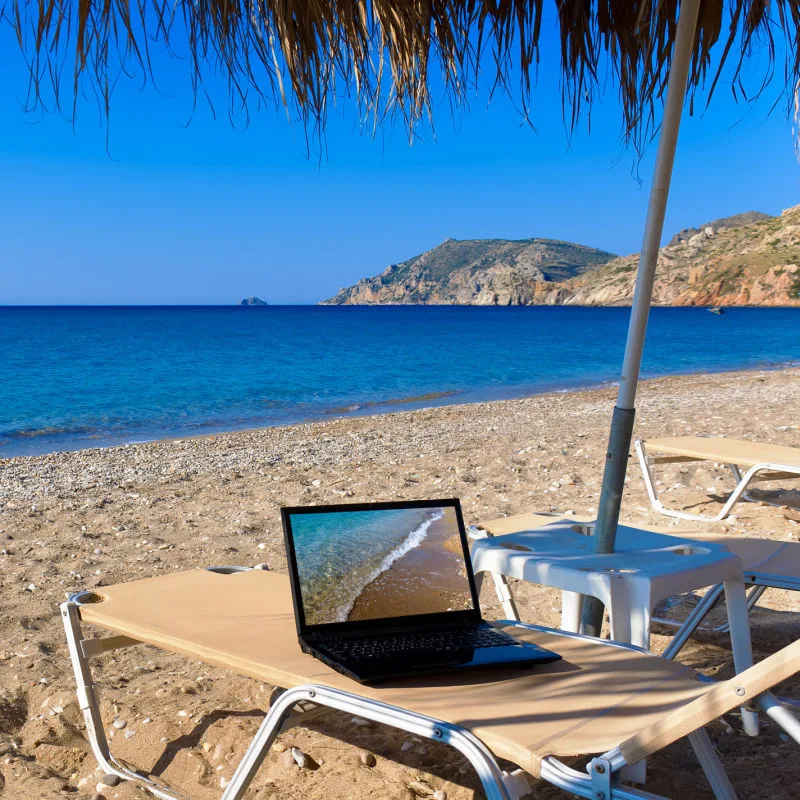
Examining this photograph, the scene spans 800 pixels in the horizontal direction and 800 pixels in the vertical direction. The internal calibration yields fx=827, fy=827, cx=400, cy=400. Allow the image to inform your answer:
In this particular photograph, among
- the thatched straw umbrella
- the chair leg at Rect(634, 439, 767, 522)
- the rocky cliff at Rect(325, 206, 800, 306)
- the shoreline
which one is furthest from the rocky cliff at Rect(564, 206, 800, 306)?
the thatched straw umbrella

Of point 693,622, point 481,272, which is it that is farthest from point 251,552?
point 481,272

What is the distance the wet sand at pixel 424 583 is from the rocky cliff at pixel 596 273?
94.7 m

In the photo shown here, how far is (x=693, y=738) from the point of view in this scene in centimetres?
181

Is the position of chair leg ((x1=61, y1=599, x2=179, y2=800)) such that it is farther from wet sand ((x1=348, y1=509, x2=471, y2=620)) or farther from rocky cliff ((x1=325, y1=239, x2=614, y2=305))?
rocky cliff ((x1=325, y1=239, x2=614, y2=305))

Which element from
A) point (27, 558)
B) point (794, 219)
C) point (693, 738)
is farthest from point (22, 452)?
point (794, 219)

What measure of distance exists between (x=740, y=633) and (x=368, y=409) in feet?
54.0

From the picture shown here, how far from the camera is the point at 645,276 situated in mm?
2502

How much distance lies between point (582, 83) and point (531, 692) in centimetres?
271

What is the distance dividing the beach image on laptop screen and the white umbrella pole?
550 millimetres

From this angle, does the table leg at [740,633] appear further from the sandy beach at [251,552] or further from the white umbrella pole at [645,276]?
the white umbrella pole at [645,276]

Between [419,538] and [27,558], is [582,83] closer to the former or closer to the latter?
[419,538]

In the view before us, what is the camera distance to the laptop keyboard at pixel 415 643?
6.85 feet

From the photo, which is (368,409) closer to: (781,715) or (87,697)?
(87,697)

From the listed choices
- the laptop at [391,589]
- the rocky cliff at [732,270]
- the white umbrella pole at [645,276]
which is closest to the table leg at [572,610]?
the white umbrella pole at [645,276]
